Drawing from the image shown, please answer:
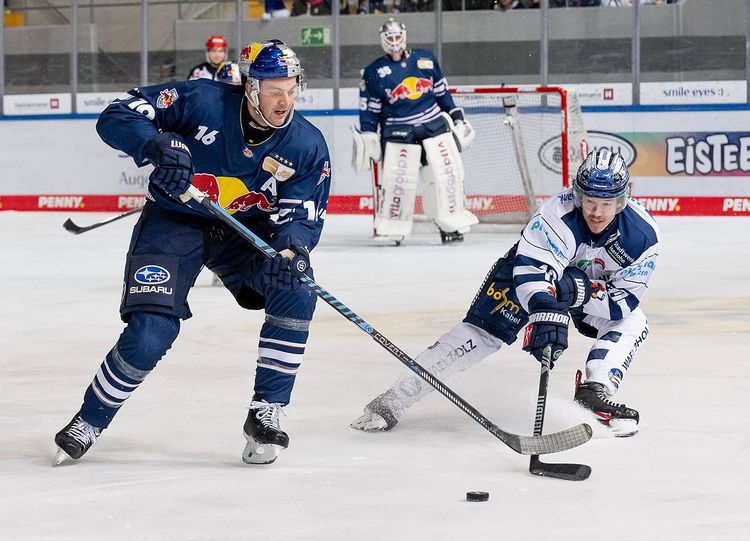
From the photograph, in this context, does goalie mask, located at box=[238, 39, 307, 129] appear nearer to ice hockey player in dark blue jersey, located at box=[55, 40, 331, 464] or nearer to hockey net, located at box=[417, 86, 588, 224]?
ice hockey player in dark blue jersey, located at box=[55, 40, 331, 464]

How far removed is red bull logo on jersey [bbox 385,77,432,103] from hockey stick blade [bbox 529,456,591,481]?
552 cm

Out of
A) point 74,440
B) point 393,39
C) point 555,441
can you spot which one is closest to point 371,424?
point 555,441

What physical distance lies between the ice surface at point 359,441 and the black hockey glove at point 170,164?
2.02ft

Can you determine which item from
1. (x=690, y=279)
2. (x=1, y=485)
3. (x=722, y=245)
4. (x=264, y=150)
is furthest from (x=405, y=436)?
(x=722, y=245)

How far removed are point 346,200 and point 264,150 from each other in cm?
780

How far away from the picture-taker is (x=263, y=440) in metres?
2.87

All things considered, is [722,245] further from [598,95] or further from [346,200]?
[346,200]

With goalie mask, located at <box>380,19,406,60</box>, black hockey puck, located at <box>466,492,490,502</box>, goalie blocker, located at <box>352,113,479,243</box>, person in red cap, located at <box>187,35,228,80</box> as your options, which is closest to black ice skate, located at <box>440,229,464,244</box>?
goalie blocker, located at <box>352,113,479,243</box>

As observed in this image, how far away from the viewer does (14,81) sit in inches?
452

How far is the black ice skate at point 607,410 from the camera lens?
10.3ft

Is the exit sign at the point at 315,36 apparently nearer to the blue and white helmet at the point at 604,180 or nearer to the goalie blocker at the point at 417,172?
the goalie blocker at the point at 417,172

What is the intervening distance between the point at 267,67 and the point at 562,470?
107 cm

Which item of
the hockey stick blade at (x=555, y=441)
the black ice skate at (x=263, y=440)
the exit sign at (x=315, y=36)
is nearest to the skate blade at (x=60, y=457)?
the black ice skate at (x=263, y=440)

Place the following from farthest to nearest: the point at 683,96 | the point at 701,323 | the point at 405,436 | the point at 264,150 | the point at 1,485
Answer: the point at 683,96, the point at 701,323, the point at 405,436, the point at 264,150, the point at 1,485
